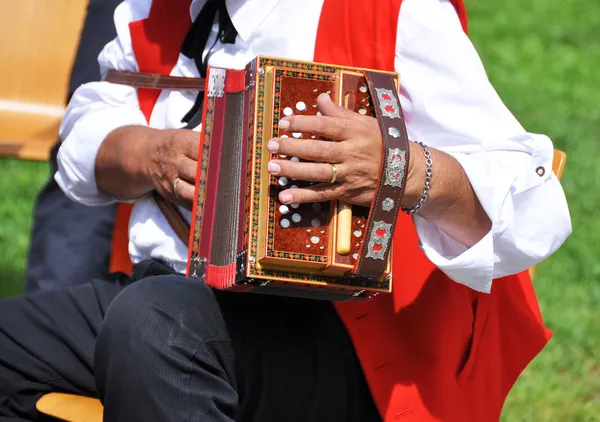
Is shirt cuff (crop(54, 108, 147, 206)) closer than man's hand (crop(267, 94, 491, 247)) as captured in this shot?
No

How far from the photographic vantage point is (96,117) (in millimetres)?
2828

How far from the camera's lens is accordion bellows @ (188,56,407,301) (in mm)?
2152

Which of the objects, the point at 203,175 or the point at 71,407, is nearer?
the point at 203,175

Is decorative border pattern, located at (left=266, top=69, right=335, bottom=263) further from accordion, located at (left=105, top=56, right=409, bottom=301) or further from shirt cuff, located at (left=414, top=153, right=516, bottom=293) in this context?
shirt cuff, located at (left=414, top=153, right=516, bottom=293)

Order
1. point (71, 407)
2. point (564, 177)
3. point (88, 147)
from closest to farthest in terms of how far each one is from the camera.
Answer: point (71, 407) < point (88, 147) < point (564, 177)

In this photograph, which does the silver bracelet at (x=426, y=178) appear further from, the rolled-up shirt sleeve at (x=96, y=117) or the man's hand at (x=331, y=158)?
the rolled-up shirt sleeve at (x=96, y=117)

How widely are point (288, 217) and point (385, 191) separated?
0.64ft

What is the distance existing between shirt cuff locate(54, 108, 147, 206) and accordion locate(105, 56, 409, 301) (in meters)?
0.56

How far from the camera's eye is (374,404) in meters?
2.47

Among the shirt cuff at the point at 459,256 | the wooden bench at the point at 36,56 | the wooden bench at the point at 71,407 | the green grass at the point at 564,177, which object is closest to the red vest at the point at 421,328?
the shirt cuff at the point at 459,256

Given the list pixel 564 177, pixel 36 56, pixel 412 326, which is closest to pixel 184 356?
pixel 412 326

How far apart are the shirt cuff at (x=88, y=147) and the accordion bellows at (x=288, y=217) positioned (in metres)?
0.56

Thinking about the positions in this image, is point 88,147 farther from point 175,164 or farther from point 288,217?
point 288,217

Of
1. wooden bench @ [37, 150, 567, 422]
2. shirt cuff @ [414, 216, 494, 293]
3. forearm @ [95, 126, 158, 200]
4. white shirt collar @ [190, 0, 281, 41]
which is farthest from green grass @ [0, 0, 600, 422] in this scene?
white shirt collar @ [190, 0, 281, 41]
